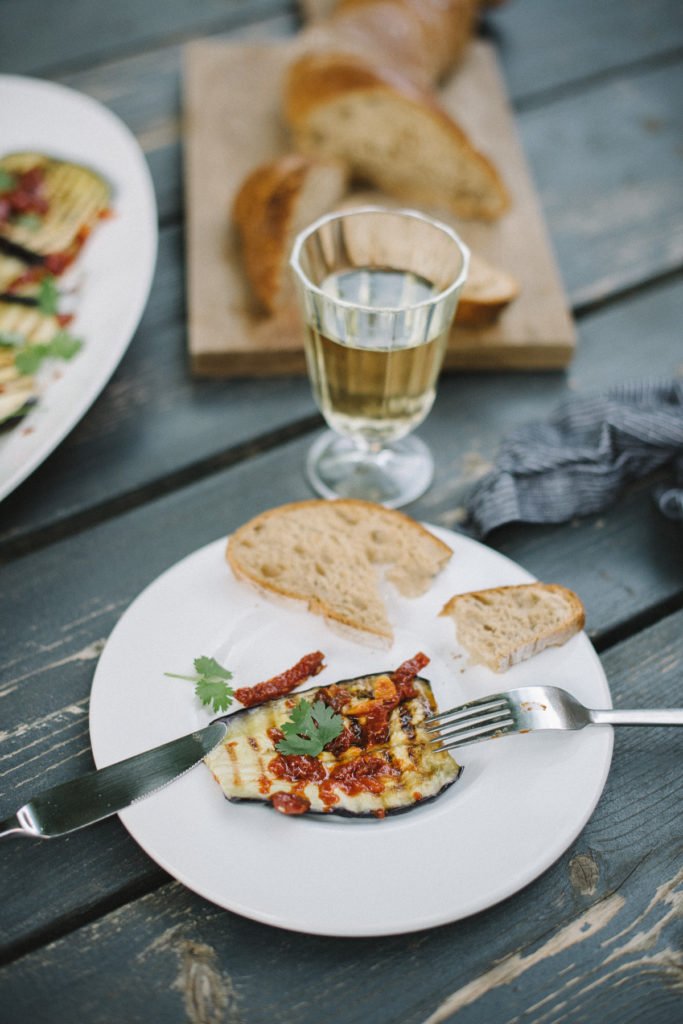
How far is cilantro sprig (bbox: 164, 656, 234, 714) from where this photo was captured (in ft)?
4.15

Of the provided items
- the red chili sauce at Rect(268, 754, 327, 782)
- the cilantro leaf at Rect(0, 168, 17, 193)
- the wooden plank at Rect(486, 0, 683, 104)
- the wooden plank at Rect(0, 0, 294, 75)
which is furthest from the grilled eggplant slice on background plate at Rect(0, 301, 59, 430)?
the wooden plank at Rect(486, 0, 683, 104)

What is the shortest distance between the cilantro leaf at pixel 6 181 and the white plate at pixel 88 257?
160 millimetres

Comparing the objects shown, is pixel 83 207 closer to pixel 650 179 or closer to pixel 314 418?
pixel 314 418

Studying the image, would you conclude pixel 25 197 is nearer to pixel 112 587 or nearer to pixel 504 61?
pixel 112 587

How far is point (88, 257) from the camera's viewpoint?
6.40 feet

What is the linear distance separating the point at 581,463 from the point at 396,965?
93cm

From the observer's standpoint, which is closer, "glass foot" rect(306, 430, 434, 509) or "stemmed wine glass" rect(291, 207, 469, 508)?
"stemmed wine glass" rect(291, 207, 469, 508)

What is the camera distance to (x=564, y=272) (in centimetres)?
218

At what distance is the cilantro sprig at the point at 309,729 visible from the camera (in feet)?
3.90

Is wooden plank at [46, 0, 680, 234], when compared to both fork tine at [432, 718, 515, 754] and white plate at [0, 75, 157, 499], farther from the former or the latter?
fork tine at [432, 718, 515, 754]

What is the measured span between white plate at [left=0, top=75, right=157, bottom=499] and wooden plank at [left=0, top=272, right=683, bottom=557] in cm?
13

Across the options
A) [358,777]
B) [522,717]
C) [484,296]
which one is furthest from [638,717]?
[484,296]

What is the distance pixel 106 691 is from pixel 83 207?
1.20 metres

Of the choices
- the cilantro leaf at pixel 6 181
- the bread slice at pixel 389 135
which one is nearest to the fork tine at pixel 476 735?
the bread slice at pixel 389 135
